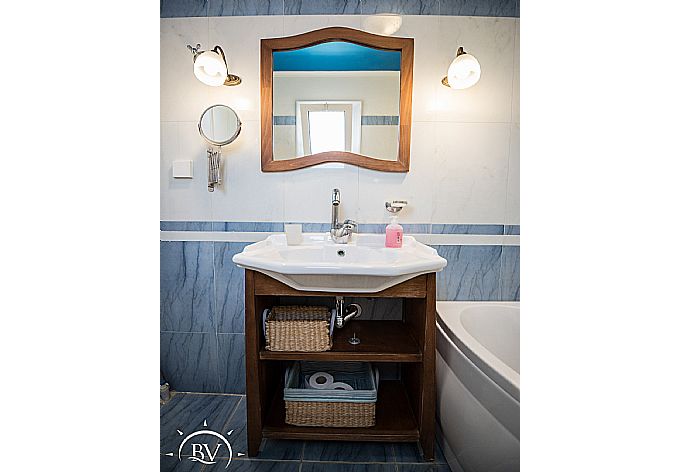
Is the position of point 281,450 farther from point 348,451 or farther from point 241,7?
point 241,7

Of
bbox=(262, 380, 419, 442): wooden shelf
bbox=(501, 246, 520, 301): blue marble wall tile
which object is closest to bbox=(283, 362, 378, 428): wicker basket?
bbox=(262, 380, 419, 442): wooden shelf

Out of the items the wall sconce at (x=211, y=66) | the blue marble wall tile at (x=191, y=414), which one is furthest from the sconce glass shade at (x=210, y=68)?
the blue marble wall tile at (x=191, y=414)

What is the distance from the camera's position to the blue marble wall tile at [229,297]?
1104 millimetres

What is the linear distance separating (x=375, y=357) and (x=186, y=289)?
22.5 inches

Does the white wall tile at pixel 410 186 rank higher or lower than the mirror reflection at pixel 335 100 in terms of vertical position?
lower

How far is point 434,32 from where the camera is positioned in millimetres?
1137

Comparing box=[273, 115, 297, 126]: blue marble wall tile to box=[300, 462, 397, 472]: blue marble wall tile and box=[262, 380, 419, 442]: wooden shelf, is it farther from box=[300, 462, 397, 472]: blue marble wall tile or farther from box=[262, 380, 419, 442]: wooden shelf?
box=[300, 462, 397, 472]: blue marble wall tile

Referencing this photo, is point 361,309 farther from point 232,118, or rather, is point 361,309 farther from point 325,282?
point 232,118

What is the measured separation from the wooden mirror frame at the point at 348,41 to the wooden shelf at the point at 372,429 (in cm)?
70

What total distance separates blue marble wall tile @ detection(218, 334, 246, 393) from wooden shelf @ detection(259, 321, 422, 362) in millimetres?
69

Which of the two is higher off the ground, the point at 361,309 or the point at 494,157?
the point at 494,157

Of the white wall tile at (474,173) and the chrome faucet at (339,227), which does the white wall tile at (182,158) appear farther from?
the white wall tile at (474,173)
